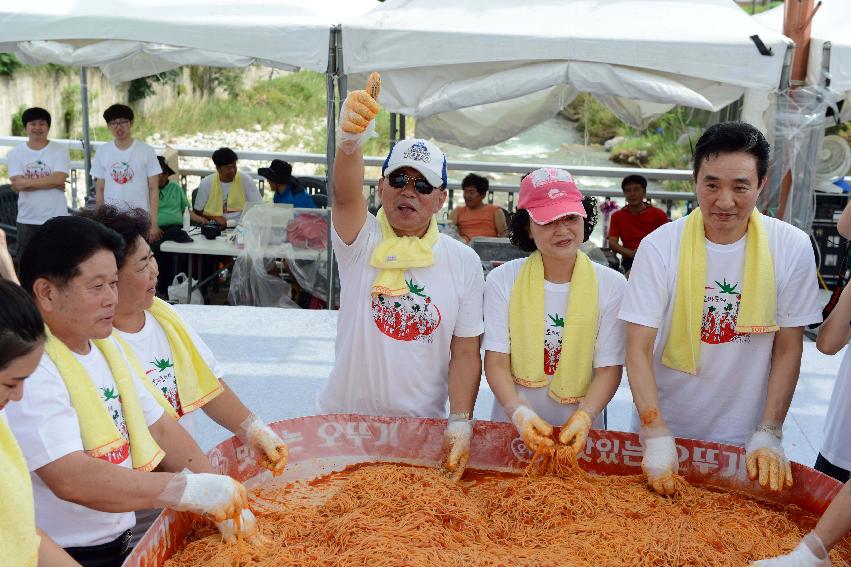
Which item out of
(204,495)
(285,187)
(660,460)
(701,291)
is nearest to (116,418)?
(204,495)

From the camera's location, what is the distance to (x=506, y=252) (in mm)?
6461

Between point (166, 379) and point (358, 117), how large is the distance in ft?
2.85

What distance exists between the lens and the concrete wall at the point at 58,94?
15227mm

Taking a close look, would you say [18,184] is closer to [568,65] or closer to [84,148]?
[84,148]

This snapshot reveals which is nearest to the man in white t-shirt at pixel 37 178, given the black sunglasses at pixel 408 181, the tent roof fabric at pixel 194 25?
the tent roof fabric at pixel 194 25

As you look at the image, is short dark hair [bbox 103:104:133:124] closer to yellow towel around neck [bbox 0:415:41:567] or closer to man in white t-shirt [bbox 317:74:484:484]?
man in white t-shirt [bbox 317:74:484:484]

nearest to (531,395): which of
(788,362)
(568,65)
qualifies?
(788,362)

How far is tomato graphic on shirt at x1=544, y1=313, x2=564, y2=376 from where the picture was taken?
2.53m

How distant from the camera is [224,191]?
789cm

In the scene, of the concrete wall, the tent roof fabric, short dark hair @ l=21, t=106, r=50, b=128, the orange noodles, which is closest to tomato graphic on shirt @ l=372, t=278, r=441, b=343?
the orange noodles

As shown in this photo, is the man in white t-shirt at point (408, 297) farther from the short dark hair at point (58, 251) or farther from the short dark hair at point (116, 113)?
the short dark hair at point (116, 113)

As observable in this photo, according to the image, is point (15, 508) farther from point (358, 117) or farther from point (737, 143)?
point (737, 143)

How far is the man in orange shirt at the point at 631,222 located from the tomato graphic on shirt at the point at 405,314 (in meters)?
5.19

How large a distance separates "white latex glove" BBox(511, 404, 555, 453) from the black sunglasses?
687mm
